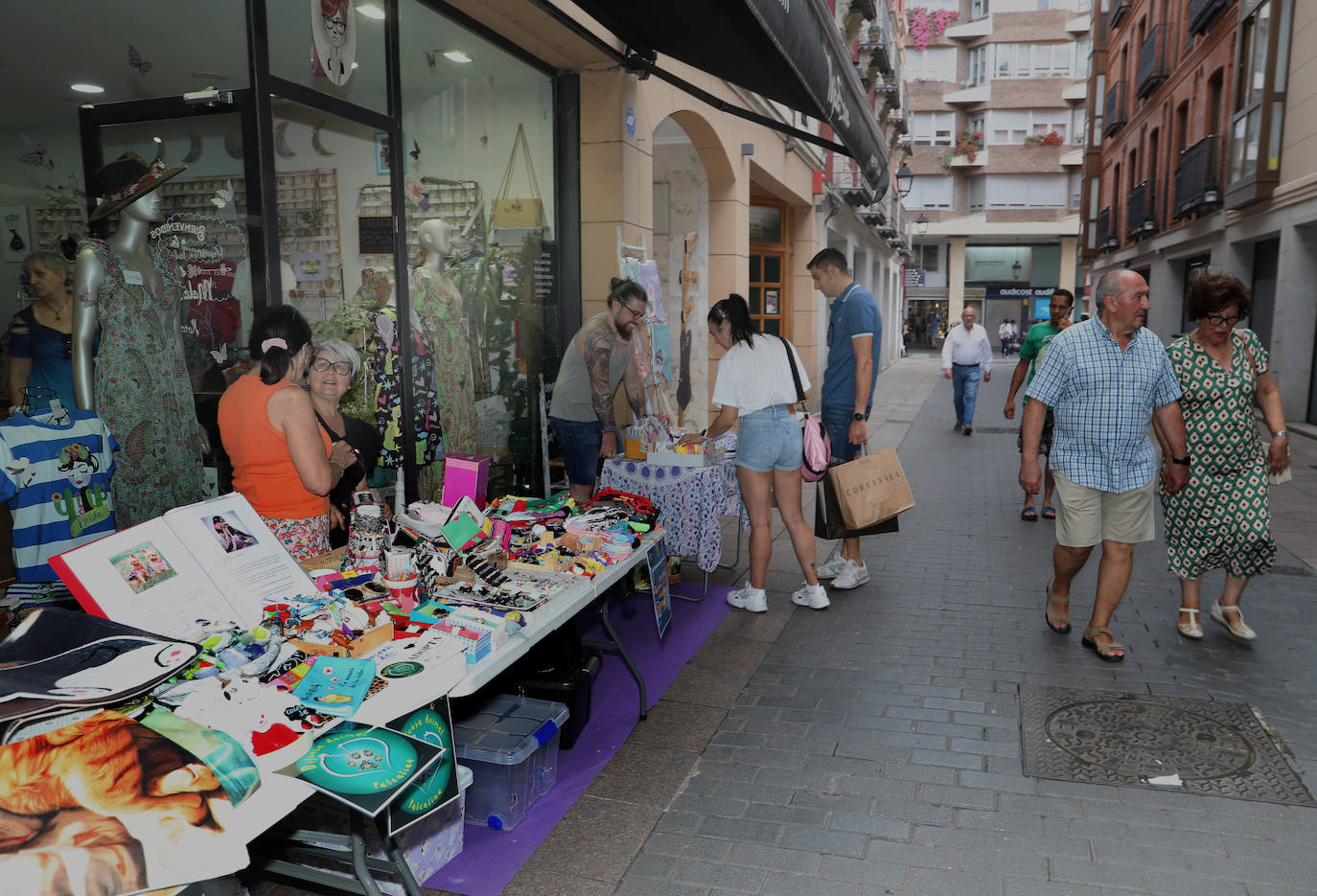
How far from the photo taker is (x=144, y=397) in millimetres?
4281

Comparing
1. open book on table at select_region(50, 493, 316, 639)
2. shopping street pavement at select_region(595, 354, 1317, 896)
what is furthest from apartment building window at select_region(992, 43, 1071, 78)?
open book on table at select_region(50, 493, 316, 639)

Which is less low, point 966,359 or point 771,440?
point 966,359

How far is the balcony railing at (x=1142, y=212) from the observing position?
21.8m

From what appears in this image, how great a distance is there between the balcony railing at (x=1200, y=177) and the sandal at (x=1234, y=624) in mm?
14483

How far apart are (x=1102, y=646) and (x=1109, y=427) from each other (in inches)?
44.0

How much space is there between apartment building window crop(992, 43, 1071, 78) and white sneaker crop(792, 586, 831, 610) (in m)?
45.9

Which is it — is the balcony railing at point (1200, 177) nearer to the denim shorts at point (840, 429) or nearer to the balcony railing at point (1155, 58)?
the balcony railing at point (1155, 58)

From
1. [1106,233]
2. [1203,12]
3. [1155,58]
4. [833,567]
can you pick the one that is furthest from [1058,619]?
[1106,233]

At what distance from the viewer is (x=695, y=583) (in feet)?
19.8

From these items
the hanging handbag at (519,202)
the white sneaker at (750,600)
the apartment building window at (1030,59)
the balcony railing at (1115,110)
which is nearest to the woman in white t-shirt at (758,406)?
the white sneaker at (750,600)

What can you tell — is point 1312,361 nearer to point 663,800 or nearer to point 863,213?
point 863,213

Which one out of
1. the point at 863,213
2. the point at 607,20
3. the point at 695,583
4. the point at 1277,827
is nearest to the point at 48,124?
the point at 607,20

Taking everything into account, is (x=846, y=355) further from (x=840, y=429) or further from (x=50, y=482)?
(x=50, y=482)

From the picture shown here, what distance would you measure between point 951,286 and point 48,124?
143 feet
